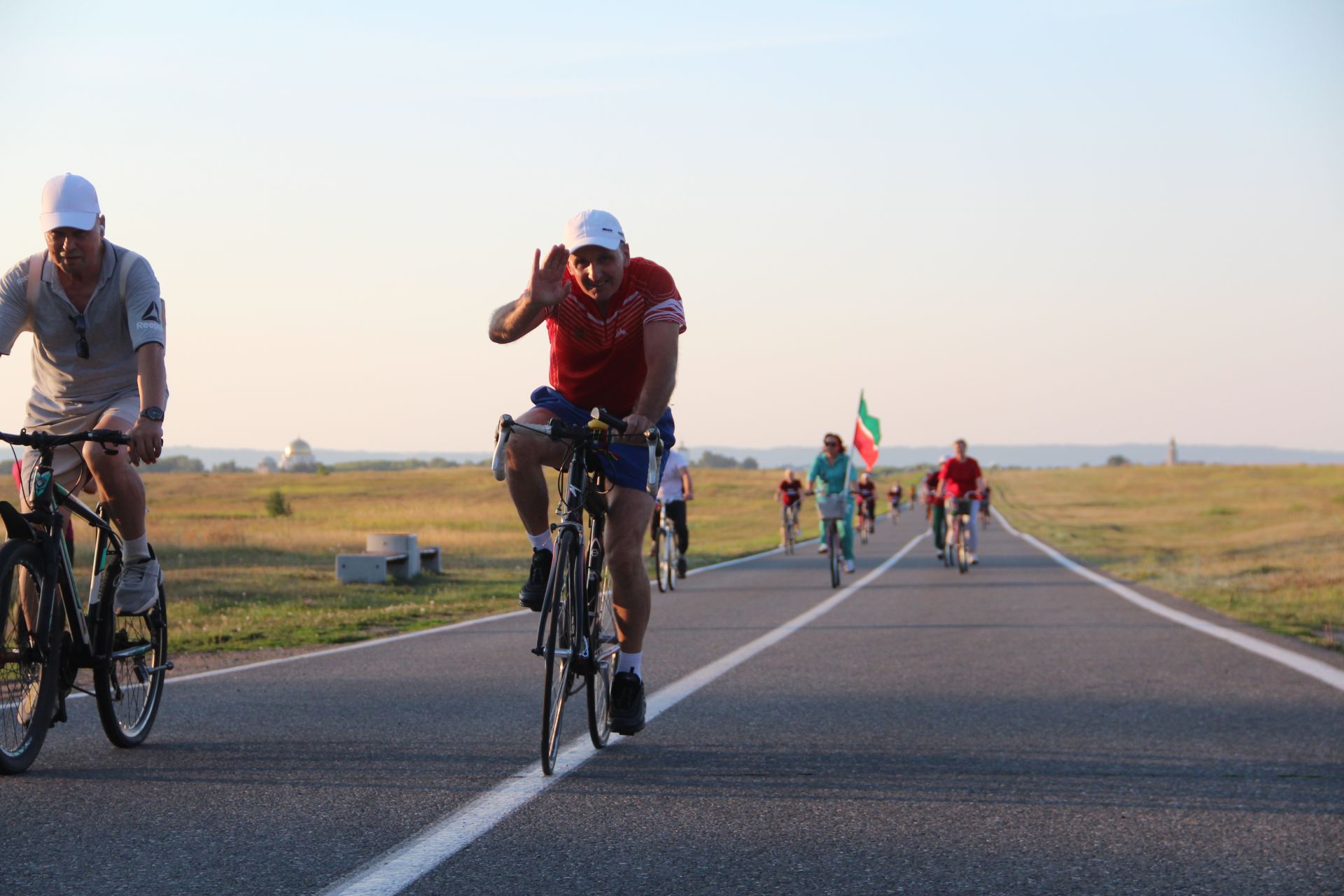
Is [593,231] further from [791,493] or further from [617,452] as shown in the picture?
[791,493]

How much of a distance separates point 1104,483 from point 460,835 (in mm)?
132367

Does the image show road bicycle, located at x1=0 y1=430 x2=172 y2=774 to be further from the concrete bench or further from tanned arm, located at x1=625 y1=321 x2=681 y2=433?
the concrete bench

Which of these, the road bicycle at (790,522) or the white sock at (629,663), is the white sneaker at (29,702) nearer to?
the white sock at (629,663)

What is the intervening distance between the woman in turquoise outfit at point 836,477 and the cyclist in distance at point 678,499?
1757mm

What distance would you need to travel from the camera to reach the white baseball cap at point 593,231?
5.28 m

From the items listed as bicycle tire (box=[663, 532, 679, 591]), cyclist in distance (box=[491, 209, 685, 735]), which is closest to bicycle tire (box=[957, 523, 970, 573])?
bicycle tire (box=[663, 532, 679, 591])

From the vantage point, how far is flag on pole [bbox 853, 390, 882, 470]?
123ft

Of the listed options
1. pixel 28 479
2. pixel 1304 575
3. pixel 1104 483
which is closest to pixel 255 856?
pixel 28 479

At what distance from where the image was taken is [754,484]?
379ft

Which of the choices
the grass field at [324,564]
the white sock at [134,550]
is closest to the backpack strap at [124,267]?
the white sock at [134,550]

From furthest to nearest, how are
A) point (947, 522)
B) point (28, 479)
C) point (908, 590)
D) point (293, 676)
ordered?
point (947, 522)
point (908, 590)
point (293, 676)
point (28, 479)

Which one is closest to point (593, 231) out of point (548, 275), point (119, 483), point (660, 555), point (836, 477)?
point (548, 275)

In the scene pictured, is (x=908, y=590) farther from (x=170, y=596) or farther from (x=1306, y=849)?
(x=1306, y=849)

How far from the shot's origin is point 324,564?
2316 cm
